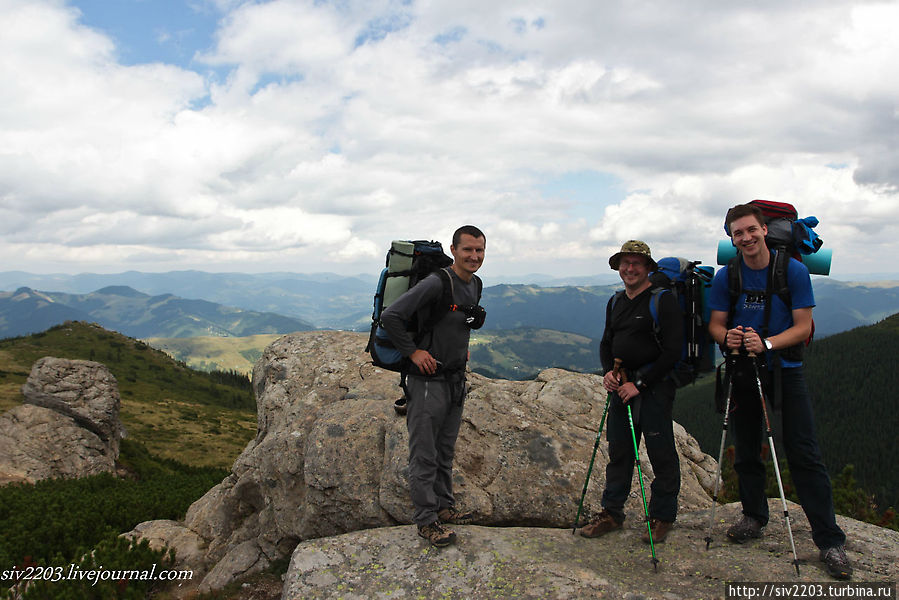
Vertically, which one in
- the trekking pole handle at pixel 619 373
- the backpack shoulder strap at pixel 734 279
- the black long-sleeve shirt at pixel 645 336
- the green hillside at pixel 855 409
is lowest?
the green hillside at pixel 855 409

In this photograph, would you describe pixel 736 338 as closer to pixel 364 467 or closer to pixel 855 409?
pixel 364 467

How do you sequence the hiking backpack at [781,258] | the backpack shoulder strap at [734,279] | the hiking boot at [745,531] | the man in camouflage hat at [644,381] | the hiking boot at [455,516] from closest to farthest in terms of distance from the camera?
the hiking backpack at [781,258] < the backpack shoulder strap at [734,279] < the man in camouflage hat at [644,381] < the hiking boot at [745,531] < the hiking boot at [455,516]

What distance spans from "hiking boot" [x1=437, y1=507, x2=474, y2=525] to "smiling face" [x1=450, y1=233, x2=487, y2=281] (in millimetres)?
4401

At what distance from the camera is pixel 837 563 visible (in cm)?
658

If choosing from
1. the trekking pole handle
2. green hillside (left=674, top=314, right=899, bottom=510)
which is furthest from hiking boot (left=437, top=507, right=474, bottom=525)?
green hillside (left=674, top=314, right=899, bottom=510)

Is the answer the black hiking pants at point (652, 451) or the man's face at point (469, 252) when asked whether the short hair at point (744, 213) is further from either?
the man's face at point (469, 252)

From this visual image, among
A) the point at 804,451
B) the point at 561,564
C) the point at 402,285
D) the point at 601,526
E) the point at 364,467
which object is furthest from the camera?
the point at 364,467

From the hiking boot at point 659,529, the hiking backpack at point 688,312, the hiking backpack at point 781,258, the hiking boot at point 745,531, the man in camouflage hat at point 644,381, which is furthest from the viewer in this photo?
the hiking boot at point 659,529

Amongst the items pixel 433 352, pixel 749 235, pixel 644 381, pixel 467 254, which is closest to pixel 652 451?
pixel 644 381

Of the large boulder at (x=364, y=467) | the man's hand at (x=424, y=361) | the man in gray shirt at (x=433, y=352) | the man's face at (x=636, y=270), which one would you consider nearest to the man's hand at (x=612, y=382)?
the man's face at (x=636, y=270)

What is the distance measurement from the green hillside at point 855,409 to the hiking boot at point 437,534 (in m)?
119

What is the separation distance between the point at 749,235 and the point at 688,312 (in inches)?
60.0

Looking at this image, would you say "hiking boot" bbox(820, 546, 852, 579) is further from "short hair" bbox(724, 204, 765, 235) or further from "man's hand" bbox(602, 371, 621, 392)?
"short hair" bbox(724, 204, 765, 235)

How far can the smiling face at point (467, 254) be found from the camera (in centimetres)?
802
